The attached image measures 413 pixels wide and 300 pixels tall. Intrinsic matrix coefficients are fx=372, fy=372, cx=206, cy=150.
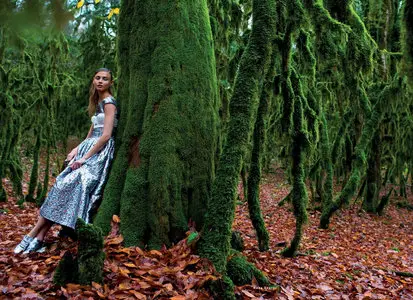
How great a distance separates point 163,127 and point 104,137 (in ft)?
2.67

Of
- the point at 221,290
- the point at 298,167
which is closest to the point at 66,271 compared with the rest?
the point at 221,290

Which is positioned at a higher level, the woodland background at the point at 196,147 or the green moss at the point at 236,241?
the woodland background at the point at 196,147

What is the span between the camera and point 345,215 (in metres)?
12.7

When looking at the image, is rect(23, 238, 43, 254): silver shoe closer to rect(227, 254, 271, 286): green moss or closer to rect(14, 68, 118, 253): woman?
rect(14, 68, 118, 253): woman

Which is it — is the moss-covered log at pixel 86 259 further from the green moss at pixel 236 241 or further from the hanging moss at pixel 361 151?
the hanging moss at pixel 361 151

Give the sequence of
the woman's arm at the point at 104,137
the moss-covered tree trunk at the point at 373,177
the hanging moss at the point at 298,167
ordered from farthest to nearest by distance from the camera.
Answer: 1. the moss-covered tree trunk at the point at 373,177
2. the hanging moss at the point at 298,167
3. the woman's arm at the point at 104,137

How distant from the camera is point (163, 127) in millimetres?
4191

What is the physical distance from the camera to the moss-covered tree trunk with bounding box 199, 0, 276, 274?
371 cm

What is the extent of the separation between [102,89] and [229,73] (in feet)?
19.3

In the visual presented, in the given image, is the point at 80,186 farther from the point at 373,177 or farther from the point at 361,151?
the point at 373,177

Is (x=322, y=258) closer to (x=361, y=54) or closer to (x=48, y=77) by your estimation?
(x=361, y=54)

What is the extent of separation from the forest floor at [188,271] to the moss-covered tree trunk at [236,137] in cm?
26

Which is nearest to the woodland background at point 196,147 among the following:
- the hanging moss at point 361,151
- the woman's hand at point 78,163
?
the woman's hand at point 78,163

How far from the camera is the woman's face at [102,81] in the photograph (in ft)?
15.7
